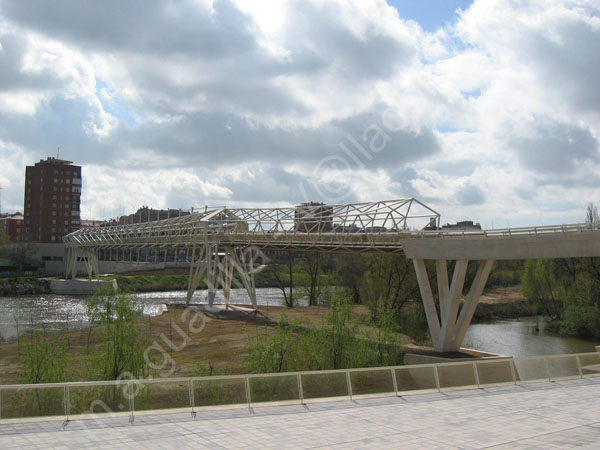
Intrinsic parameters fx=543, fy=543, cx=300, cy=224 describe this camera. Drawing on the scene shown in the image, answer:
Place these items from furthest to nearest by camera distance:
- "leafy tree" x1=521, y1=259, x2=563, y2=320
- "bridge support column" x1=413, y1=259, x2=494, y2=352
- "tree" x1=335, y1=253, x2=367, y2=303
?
"tree" x1=335, y1=253, x2=367, y2=303 → "leafy tree" x1=521, y1=259, x2=563, y2=320 → "bridge support column" x1=413, y1=259, x2=494, y2=352

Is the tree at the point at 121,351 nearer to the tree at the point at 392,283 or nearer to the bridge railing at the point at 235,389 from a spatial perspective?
the bridge railing at the point at 235,389

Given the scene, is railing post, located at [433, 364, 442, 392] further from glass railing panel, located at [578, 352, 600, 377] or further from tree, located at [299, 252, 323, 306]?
tree, located at [299, 252, 323, 306]

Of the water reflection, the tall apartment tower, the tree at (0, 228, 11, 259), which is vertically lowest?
the water reflection

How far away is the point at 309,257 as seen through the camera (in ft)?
226

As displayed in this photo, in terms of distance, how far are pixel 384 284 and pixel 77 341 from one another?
27.4m

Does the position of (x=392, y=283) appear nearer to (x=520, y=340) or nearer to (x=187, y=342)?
(x=520, y=340)

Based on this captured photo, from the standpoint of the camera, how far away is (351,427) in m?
12.1

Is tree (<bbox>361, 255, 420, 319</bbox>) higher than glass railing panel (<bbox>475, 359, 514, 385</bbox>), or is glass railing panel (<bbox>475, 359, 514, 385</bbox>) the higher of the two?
tree (<bbox>361, 255, 420, 319</bbox>)

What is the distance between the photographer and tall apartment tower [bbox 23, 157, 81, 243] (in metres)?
123

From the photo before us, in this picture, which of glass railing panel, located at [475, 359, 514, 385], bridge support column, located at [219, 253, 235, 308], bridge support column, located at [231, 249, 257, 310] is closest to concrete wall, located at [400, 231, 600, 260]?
glass railing panel, located at [475, 359, 514, 385]

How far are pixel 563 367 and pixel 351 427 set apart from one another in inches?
396

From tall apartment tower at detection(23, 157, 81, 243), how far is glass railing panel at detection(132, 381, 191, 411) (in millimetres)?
122438

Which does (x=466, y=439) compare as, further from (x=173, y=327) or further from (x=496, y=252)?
(x=173, y=327)

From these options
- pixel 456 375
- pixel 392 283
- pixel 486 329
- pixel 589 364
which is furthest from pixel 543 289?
pixel 456 375
